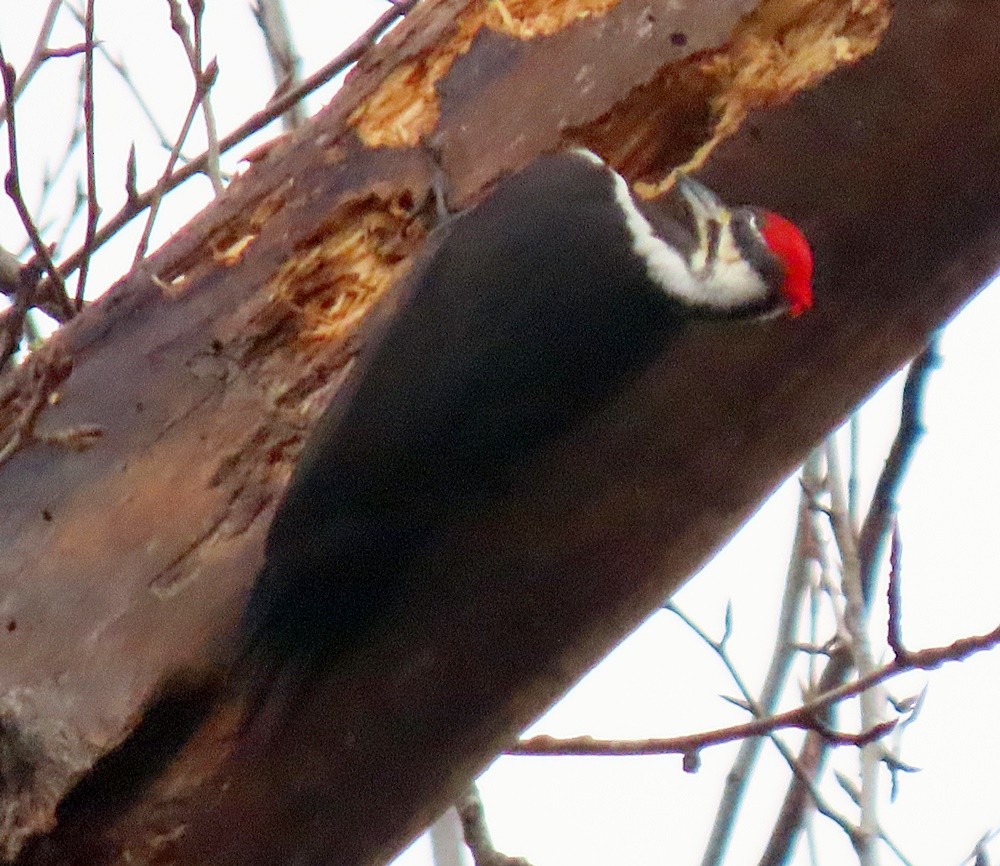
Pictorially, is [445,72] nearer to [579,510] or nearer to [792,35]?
[792,35]

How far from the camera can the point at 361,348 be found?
2154 millimetres

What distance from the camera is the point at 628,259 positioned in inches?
97.2

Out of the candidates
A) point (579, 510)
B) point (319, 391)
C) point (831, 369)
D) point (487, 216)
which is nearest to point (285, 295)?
point (319, 391)

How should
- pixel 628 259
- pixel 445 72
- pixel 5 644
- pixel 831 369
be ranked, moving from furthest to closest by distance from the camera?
pixel 628 259 < pixel 445 72 < pixel 831 369 < pixel 5 644

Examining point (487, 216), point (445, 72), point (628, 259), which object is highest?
point (445, 72)

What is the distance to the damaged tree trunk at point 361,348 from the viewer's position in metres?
1.87

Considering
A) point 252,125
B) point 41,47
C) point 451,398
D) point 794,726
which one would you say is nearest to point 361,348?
point 451,398

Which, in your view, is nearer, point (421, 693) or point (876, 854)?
point (421, 693)

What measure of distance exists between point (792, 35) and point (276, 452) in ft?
3.08

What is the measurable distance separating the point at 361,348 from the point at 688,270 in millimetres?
647

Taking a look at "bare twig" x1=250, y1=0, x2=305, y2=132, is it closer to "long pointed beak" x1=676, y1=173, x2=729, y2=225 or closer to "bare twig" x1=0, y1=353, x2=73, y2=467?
"long pointed beak" x1=676, y1=173, x2=729, y2=225

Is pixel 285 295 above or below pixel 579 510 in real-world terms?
above

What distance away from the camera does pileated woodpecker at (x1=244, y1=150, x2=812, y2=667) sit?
1.98m

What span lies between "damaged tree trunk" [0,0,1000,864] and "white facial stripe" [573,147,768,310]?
0.57 ft
